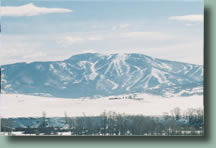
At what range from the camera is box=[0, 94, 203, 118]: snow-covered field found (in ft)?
21.9

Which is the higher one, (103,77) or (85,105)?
(103,77)

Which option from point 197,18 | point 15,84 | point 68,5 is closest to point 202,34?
point 197,18

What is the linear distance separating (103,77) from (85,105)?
38 centimetres

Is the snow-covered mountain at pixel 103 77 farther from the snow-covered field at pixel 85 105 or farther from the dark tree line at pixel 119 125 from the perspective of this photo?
the dark tree line at pixel 119 125

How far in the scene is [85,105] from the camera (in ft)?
22.0

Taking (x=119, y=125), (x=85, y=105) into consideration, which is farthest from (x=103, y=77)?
(x=119, y=125)

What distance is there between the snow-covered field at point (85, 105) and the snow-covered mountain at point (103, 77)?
0.24 ft

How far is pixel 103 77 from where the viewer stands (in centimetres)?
682

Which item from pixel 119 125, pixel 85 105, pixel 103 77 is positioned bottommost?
pixel 119 125

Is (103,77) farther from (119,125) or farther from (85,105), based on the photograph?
(119,125)

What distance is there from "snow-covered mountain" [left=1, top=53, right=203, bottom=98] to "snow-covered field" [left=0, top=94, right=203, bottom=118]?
0.24 ft

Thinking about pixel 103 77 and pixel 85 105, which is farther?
pixel 103 77

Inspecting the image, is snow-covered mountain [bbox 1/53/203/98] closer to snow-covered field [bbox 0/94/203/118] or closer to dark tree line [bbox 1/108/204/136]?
snow-covered field [bbox 0/94/203/118]

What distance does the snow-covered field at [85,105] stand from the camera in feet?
21.9
